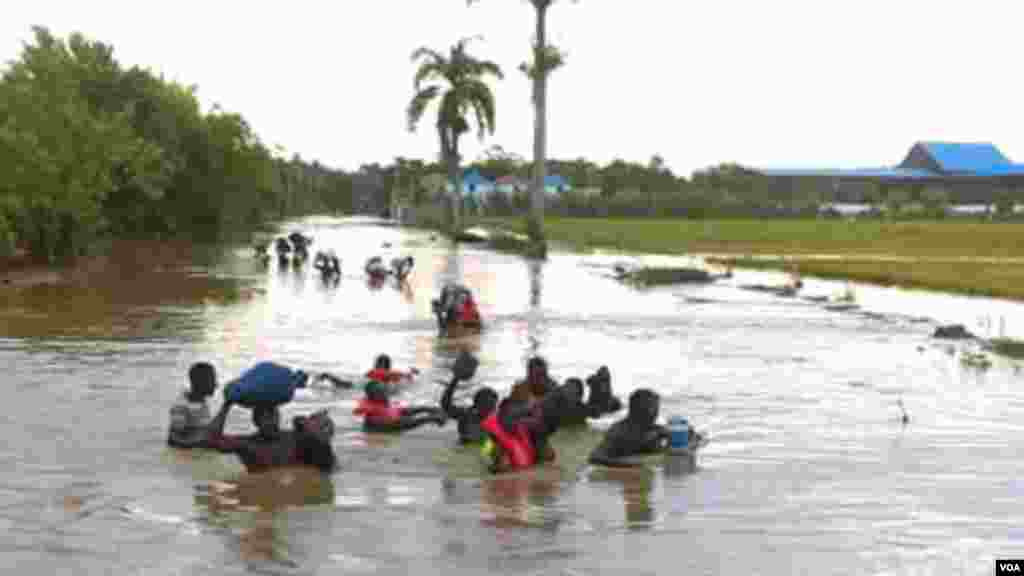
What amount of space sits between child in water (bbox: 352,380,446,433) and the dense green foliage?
24791mm

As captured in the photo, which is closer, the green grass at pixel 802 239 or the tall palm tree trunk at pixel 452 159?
the green grass at pixel 802 239

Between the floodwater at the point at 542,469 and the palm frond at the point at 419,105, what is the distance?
207 ft

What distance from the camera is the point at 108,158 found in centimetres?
4731

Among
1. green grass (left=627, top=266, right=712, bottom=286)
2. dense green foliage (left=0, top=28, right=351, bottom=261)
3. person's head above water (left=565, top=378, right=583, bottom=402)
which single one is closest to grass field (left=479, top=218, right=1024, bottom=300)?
green grass (left=627, top=266, right=712, bottom=286)

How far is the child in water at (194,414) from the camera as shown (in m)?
14.2

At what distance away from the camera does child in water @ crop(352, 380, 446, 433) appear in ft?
51.3

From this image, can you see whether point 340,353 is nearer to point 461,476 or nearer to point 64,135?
point 461,476

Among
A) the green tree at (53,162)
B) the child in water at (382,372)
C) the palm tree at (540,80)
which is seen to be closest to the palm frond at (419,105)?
the palm tree at (540,80)

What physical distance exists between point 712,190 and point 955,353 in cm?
12702

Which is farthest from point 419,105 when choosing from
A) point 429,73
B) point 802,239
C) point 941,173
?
point 941,173

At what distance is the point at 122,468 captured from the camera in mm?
13547

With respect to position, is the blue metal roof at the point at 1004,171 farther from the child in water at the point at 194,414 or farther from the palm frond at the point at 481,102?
the child in water at the point at 194,414

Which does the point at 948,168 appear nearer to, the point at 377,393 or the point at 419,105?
the point at 419,105

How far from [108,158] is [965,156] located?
119230 millimetres
